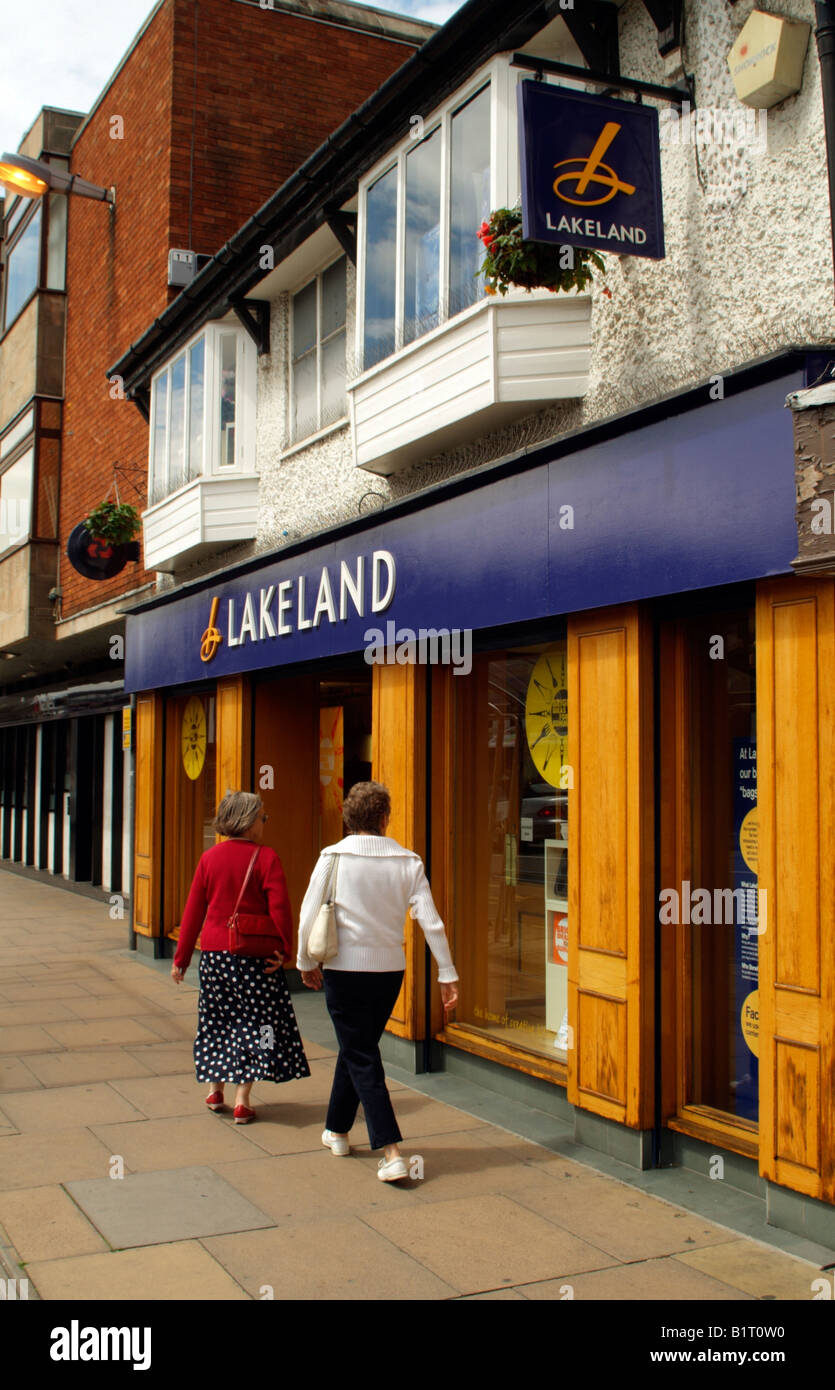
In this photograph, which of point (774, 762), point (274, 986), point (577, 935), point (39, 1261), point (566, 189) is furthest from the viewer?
point (274, 986)

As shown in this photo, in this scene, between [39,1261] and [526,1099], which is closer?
[39,1261]

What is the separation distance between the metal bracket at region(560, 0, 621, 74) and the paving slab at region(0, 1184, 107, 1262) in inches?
234

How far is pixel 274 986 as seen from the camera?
6758 mm

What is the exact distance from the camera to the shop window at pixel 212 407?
37.9 feet

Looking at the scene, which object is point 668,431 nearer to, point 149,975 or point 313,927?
point 313,927

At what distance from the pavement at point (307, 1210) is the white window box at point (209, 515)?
5218 millimetres

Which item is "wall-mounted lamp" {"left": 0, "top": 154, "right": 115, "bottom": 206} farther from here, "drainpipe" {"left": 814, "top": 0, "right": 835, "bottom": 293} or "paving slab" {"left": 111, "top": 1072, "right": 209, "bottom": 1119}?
"drainpipe" {"left": 814, "top": 0, "right": 835, "bottom": 293}

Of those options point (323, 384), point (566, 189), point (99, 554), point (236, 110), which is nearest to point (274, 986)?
point (566, 189)

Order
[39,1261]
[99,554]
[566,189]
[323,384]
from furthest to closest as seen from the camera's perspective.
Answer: [99,554] < [323,384] < [566,189] < [39,1261]

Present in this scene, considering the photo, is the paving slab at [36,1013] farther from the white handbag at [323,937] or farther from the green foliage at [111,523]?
the green foliage at [111,523]

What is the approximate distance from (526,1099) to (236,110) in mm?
12290

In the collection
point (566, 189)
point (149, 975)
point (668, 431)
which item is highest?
point (566, 189)

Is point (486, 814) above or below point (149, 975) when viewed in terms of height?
above

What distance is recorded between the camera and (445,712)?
8062 millimetres
